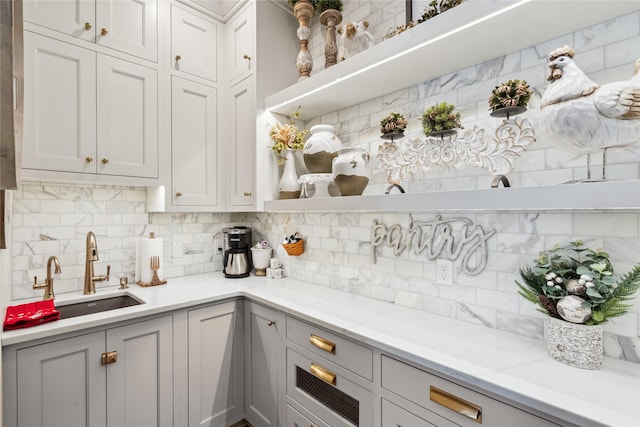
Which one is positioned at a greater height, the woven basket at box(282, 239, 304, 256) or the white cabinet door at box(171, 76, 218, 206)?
the white cabinet door at box(171, 76, 218, 206)

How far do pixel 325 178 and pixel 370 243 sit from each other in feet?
1.55

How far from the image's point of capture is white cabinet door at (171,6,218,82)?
2180 millimetres

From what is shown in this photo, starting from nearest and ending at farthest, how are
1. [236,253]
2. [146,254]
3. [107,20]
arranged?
1. [107,20]
2. [146,254]
3. [236,253]

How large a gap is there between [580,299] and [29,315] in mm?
2255

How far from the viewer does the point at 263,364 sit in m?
1.92

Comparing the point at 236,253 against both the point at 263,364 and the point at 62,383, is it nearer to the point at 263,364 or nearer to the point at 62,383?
the point at 263,364

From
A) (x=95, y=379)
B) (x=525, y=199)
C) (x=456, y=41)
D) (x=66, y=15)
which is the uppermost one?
(x=66, y=15)

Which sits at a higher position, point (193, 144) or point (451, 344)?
point (193, 144)

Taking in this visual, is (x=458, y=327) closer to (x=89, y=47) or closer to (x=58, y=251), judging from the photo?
(x=58, y=251)

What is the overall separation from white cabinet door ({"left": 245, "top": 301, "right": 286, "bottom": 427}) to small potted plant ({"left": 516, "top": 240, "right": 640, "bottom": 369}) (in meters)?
1.22

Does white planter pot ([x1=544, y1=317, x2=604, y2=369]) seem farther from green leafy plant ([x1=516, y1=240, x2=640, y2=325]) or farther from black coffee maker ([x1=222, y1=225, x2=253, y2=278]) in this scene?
black coffee maker ([x1=222, y1=225, x2=253, y2=278])

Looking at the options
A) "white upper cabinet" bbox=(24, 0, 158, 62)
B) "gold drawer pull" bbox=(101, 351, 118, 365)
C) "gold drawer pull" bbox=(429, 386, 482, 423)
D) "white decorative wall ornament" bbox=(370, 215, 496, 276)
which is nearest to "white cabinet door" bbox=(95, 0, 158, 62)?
"white upper cabinet" bbox=(24, 0, 158, 62)

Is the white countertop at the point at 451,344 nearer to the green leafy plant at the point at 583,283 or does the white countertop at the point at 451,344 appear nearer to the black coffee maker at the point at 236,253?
the green leafy plant at the point at 583,283

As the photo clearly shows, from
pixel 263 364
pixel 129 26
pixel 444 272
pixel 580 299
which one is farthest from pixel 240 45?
pixel 580 299
